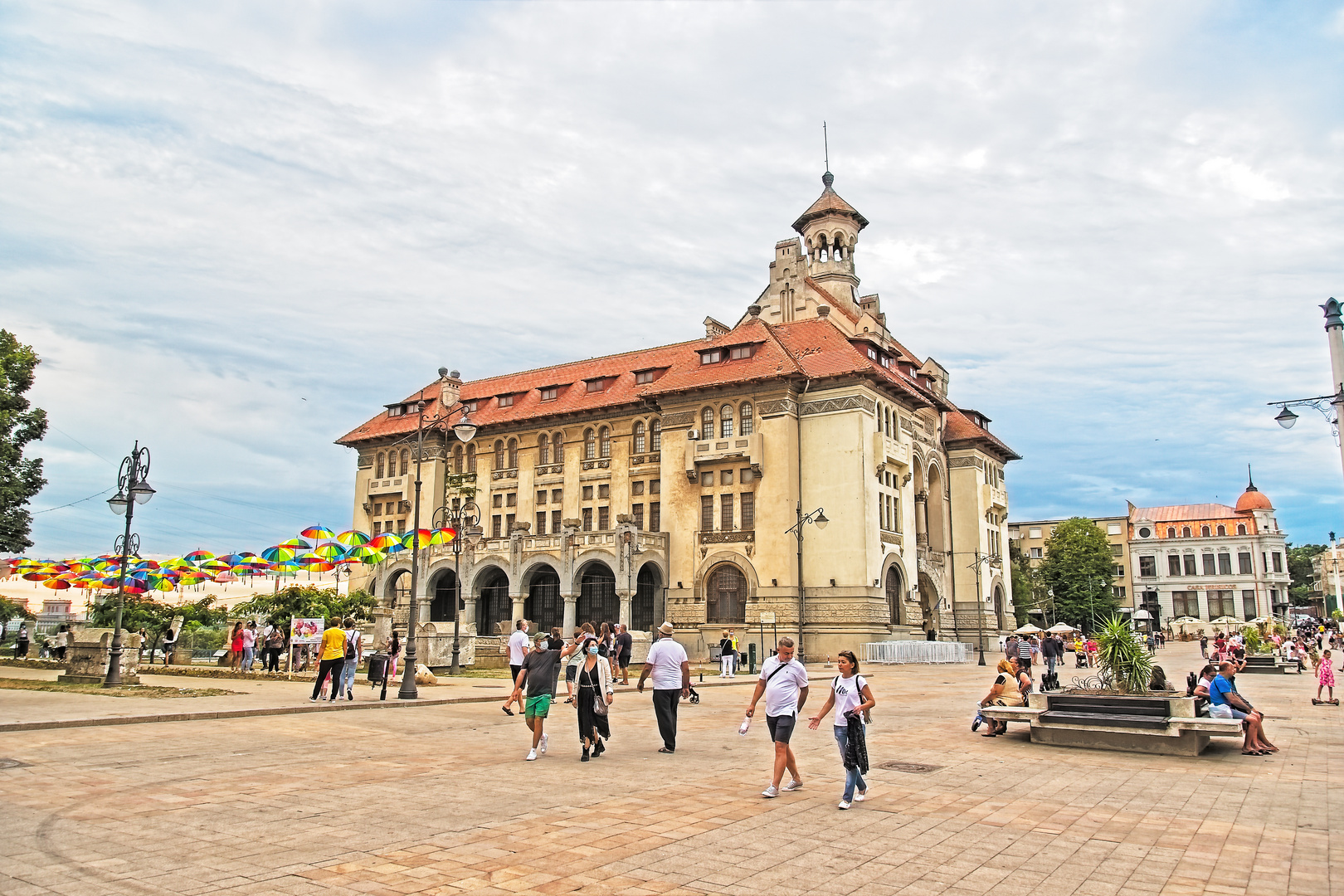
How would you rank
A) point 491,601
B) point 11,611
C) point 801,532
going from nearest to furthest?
point 801,532 < point 491,601 < point 11,611

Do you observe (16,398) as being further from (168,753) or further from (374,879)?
(374,879)

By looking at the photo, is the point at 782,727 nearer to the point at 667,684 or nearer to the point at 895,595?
the point at 667,684

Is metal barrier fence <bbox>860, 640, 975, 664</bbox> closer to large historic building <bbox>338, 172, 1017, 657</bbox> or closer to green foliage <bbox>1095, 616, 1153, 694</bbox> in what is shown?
large historic building <bbox>338, 172, 1017, 657</bbox>

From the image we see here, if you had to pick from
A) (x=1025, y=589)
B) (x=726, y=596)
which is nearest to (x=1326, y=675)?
(x=726, y=596)

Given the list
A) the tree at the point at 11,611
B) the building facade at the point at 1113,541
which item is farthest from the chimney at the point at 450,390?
the building facade at the point at 1113,541

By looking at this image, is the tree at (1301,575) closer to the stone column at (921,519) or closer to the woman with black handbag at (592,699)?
the stone column at (921,519)

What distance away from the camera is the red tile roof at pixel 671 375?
162ft

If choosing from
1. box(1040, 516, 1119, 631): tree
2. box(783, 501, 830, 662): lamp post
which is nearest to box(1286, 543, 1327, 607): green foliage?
box(1040, 516, 1119, 631): tree

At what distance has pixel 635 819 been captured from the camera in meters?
9.05

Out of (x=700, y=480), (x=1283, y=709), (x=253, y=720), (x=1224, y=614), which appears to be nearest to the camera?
(x=253, y=720)

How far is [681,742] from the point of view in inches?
603

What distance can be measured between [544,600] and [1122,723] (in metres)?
44.8

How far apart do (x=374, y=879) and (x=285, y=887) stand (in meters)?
0.61

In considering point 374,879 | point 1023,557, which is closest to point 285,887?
point 374,879
